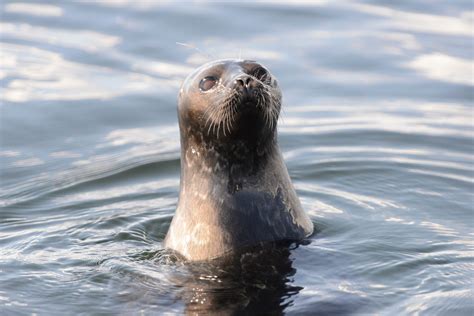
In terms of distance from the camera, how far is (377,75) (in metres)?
13.5

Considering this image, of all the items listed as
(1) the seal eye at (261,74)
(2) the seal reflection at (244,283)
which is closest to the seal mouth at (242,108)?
(1) the seal eye at (261,74)

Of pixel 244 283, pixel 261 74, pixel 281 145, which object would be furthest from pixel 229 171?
pixel 281 145

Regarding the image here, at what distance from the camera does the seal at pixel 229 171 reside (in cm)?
802

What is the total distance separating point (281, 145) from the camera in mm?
11570

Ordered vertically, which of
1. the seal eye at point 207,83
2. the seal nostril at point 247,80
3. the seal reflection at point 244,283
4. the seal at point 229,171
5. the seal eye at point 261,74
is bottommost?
the seal reflection at point 244,283

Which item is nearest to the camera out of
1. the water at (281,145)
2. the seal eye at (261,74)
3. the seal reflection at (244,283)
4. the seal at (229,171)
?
the seal reflection at (244,283)

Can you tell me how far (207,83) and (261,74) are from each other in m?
0.40

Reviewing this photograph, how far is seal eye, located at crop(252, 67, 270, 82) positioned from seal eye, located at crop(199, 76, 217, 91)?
0.29m

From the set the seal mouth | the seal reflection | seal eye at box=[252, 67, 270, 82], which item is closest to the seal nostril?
the seal mouth

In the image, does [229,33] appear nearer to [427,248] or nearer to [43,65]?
[43,65]

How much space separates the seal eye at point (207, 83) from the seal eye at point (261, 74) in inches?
11.6

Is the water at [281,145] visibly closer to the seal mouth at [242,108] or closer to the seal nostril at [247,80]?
the seal mouth at [242,108]

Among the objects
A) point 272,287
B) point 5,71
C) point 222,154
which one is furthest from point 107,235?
point 5,71

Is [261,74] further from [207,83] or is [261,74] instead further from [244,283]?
[244,283]
